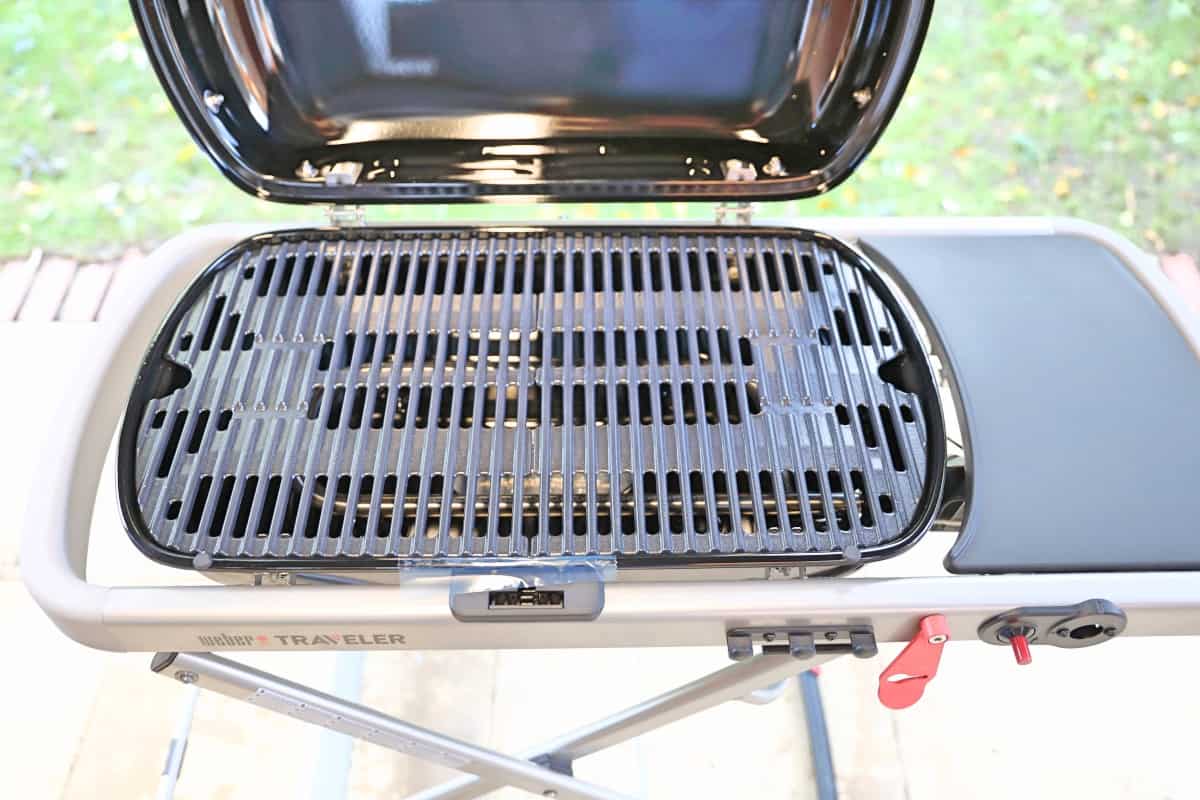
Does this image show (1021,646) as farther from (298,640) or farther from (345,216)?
(345,216)

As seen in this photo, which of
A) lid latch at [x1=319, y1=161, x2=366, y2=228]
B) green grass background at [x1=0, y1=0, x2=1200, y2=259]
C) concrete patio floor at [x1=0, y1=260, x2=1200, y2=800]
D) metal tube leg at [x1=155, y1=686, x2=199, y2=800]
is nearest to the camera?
lid latch at [x1=319, y1=161, x2=366, y2=228]

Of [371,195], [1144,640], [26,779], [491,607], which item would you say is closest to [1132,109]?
[1144,640]

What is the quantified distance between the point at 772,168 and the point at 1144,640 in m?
1.24

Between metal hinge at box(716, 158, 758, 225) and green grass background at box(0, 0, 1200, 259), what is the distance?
1012 mm

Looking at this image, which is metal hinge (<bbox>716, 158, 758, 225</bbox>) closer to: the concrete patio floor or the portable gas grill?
the portable gas grill

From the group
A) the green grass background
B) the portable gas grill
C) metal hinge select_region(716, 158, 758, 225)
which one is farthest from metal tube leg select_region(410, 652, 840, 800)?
the green grass background

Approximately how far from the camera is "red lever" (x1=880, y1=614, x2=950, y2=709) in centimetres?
79

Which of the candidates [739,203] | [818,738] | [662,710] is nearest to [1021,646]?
[662,710]

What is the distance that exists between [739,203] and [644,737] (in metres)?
0.94

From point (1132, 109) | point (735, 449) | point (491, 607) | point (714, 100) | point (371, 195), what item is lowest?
point (491, 607)

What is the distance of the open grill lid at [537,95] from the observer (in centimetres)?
97

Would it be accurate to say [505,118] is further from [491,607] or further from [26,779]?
[26,779]

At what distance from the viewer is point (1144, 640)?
167cm

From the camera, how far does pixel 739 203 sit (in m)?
1.08
